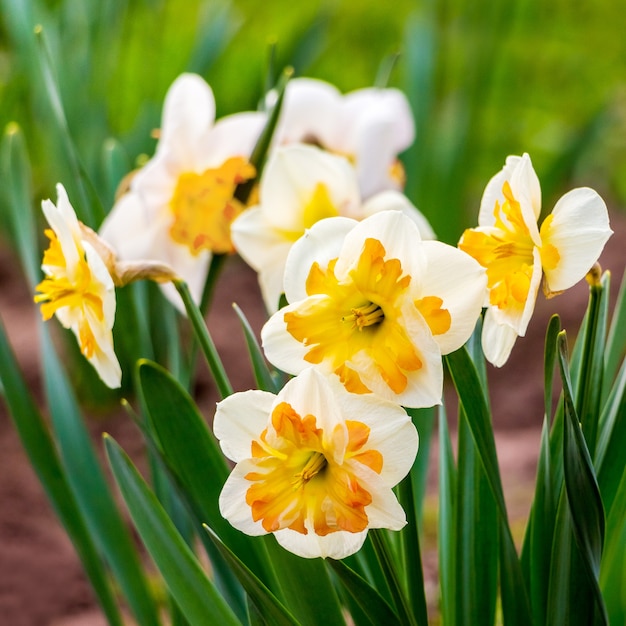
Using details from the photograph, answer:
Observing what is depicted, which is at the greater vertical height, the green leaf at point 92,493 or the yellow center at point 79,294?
the yellow center at point 79,294

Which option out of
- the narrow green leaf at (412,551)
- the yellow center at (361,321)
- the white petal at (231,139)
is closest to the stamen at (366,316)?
the yellow center at (361,321)

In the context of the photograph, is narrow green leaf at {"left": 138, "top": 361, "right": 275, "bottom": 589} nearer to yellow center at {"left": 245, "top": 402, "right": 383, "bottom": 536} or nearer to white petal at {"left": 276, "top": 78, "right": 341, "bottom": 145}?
yellow center at {"left": 245, "top": 402, "right": 383, "bottom": 536}

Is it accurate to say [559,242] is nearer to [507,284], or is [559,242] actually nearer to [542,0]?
[507,284]

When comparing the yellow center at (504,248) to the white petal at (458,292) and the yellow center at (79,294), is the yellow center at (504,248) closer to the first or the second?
the white petal at (458,292)

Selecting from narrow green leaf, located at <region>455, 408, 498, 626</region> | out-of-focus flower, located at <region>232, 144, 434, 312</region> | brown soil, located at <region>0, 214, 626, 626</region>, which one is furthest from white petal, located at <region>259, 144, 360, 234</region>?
brown soil, located at <region>0, 214, 626, 626</region>

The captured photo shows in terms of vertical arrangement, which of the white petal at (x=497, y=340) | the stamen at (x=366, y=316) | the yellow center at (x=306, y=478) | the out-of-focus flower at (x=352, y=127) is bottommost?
the yellow center at (x=306, y=478)
